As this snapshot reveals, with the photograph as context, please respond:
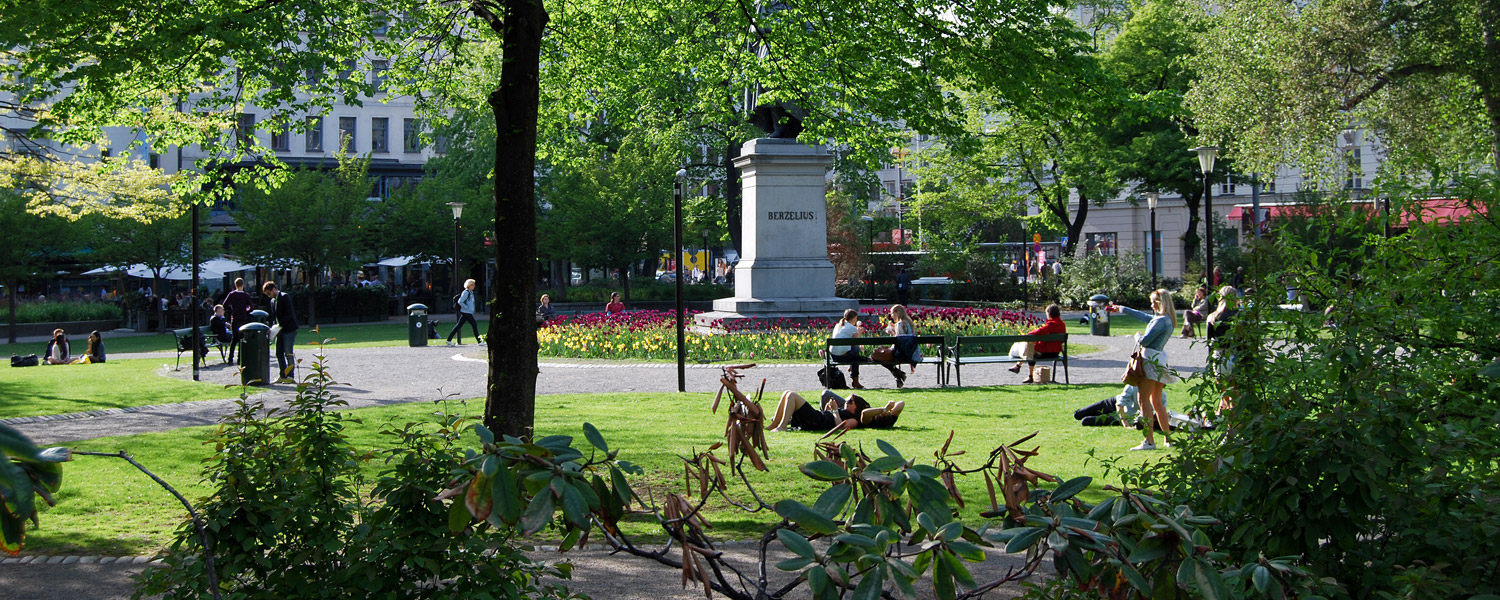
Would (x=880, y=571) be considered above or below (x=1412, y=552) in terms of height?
above

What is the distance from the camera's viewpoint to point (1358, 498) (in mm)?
3400

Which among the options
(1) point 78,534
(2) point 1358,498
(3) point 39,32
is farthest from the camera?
(3) point 39,32

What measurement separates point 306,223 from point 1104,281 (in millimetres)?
28193

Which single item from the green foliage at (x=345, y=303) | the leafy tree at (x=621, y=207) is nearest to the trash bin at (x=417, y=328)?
the green foliage at (x=345, y=303)

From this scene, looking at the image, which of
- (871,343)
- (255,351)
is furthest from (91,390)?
(871,343)

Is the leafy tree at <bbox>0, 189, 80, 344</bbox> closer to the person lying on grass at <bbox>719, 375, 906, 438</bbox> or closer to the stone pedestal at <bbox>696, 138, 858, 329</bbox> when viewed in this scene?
the stone pedestal at <bbox>696, 138, 858, 329</bbox>

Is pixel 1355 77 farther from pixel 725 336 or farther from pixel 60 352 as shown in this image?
pixel 60 352

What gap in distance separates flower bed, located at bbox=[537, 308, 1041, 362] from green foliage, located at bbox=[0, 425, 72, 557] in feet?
55.2

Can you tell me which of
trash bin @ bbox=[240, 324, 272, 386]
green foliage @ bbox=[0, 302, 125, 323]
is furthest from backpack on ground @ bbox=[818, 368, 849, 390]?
green foliage @ bbox=[0, 302, 125, 323]

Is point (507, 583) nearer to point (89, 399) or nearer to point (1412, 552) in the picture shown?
point (1412, 552)

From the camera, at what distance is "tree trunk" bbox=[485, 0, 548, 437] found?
773 centimetres

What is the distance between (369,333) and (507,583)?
31864 millimetres

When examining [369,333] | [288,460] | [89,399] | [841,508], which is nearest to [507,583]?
[288,460]

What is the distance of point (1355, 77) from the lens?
24.8m
